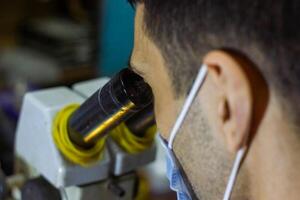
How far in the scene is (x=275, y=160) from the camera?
56 centimetres

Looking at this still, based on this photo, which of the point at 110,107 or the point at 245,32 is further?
the point at 110,107

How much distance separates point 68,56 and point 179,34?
5.37 ft

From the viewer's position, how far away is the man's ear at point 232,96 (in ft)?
1.73

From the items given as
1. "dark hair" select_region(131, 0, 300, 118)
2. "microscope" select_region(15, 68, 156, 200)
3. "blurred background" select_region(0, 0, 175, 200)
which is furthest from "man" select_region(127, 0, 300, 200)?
"blurred background" select_region(0, 0, 175, 200)

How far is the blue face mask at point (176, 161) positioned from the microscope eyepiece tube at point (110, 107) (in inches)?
2.7

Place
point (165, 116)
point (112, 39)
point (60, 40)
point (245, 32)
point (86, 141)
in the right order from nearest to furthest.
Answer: point (245, 32) → point (165, 116) → point (86, 141) → point (60, 40) → point (112, 39)

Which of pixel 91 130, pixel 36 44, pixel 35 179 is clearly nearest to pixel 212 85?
pixel 91 130

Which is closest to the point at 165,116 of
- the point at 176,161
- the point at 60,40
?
the point at 176,161

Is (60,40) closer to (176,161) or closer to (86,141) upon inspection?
(86,141)

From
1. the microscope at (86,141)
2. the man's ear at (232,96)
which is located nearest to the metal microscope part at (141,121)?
the microscope at (86,141)

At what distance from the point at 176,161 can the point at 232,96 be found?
188 millimetres

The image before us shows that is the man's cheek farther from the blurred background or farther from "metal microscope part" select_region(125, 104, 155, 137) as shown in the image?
the blurred background

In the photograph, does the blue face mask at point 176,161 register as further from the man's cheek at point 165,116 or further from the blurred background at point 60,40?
the blurred background at point 60,40

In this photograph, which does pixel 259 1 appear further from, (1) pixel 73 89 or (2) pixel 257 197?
(1) pixel 73 89
